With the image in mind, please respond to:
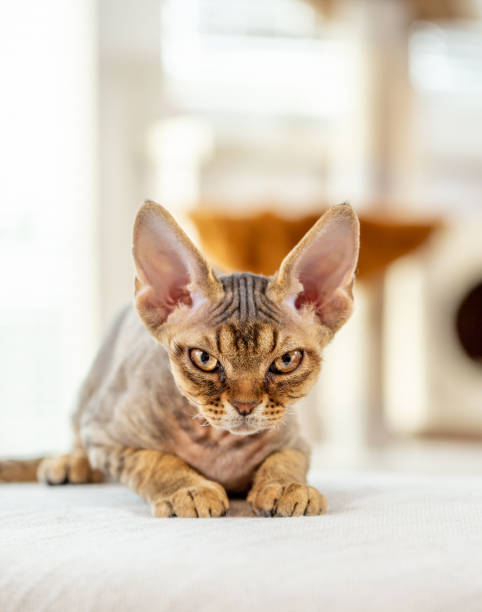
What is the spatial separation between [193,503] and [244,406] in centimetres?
13

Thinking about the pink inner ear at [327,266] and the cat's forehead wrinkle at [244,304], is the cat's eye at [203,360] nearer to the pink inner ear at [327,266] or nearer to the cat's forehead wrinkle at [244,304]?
the cat's forehead wrinkle at [244,304]

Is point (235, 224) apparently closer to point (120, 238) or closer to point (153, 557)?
point (120, 238)

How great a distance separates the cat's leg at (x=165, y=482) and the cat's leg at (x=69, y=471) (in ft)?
0.41

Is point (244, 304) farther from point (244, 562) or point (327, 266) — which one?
point (244, 562)

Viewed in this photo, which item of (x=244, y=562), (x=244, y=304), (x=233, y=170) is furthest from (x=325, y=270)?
(x=233, y=170)

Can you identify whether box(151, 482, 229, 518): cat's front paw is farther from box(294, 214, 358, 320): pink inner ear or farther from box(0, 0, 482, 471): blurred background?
box(0, 0, 482, 471): blurred background

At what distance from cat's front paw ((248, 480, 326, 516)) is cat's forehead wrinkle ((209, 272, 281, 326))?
187 millimetres

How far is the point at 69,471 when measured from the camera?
128 cm

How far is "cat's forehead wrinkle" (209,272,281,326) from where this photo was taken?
0.94 meters

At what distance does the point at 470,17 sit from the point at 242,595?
4657mm

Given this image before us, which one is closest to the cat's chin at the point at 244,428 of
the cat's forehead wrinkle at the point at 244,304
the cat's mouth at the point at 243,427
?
the cat's mouth at the point at 243,427

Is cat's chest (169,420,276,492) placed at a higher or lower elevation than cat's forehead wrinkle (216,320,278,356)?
lower

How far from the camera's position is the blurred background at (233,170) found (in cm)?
365

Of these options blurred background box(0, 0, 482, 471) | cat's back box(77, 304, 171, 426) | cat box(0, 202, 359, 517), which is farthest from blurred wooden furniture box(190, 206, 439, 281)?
cat box(0, 202, 359, 517)
